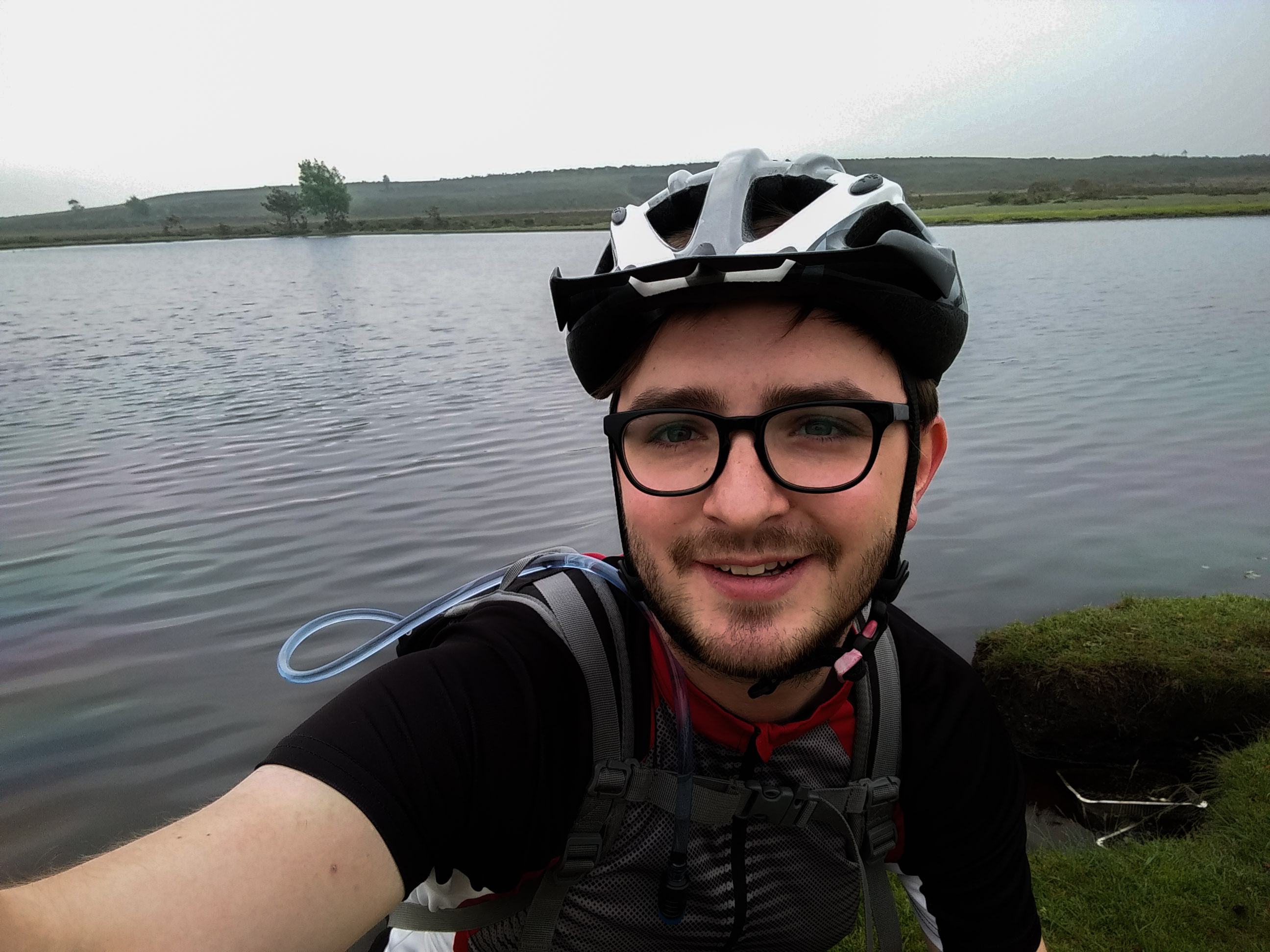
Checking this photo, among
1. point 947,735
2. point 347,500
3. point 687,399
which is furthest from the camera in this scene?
point 347,500

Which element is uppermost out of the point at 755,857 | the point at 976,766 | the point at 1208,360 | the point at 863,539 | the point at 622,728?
the point at 863,539

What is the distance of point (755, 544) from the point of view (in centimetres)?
227

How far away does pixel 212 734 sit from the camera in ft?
26.1

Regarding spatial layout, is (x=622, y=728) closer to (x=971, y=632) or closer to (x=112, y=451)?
(x=971, y=632)

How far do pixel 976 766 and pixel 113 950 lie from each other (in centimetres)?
245

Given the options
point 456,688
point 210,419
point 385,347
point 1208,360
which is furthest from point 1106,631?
point 385,347

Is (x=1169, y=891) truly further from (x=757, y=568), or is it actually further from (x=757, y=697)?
(x=757, y=568)

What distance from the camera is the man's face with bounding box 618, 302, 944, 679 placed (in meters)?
2.29

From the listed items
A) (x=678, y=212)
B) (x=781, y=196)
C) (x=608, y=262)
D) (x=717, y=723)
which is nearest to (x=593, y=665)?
(x=717, y=723)

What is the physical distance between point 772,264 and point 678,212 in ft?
2.79

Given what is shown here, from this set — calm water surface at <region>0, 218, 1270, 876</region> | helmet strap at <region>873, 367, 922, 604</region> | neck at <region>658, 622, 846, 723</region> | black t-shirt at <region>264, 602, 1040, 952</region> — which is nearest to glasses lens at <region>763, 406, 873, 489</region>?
helmet strap at <region>873, 367, 922, 604</region>

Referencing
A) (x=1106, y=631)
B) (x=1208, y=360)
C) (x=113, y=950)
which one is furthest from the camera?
(x=1208, y=360)

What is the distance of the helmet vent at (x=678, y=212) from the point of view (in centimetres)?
301

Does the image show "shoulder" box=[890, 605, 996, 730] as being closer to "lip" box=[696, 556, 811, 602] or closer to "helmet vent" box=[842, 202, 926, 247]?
"lip" box=[696, 556, 811, 602]
